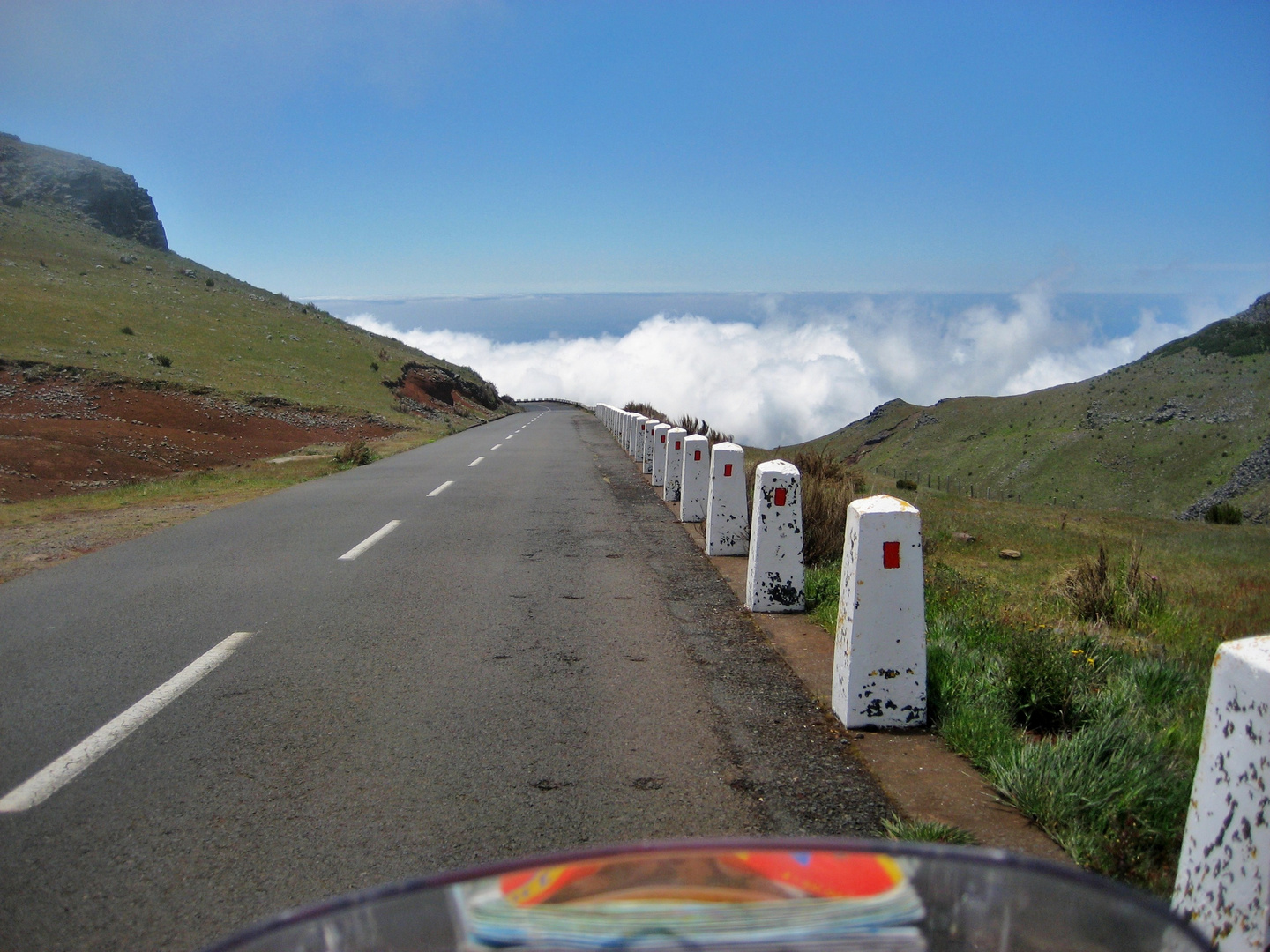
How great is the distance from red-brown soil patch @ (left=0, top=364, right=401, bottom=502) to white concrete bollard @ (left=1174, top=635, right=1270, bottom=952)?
695 inches

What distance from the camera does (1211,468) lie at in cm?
8150

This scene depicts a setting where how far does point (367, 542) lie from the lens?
9898 mm

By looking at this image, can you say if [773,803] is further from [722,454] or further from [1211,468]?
[1211,468]

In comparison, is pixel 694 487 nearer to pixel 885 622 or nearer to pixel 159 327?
pixel 885 622

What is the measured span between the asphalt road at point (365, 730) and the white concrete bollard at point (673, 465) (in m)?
4.44

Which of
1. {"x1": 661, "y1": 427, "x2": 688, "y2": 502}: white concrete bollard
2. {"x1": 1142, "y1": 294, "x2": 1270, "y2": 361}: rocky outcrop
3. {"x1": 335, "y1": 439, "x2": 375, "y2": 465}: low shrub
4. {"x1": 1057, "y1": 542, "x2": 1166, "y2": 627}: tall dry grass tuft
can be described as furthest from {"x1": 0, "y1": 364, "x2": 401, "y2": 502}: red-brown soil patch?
{"x1": 1142, "y1": 294, "x2": 1270, "y2": 361}: rocky outcrop

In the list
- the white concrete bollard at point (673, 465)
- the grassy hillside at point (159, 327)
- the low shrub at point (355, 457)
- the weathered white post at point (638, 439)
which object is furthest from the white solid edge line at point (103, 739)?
the grassy hillside at point (159, 327)

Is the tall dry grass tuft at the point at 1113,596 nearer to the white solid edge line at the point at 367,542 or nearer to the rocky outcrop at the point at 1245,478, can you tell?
the white solid edge line at the point at 367,542

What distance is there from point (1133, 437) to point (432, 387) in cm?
7812

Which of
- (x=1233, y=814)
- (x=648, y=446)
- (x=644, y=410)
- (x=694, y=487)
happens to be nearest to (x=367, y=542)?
(x=694, y=487)

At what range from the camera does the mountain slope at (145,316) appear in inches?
1226

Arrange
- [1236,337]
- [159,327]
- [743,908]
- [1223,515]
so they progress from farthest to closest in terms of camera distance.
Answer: [1236,337], [159,327], [1223,515], [743,908]

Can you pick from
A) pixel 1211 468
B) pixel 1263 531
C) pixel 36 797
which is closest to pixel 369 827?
pixel 36 797

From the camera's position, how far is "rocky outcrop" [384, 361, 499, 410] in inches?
1848
